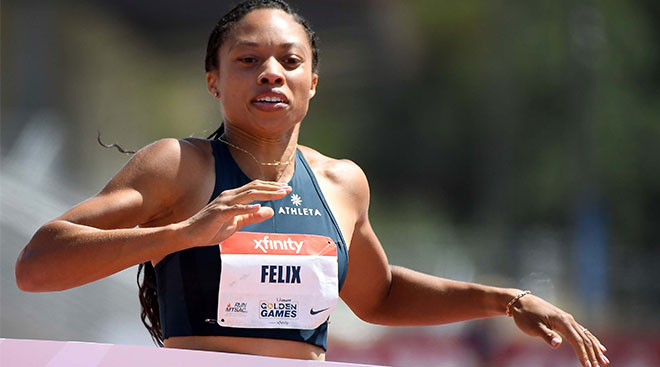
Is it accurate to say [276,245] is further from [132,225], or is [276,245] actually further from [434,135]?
[434,135]

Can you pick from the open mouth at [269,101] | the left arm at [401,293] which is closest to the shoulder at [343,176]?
the left arm at [401,293]

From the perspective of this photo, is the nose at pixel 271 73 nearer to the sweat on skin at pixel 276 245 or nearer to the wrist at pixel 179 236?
the sweat on skin at pixel 276 245

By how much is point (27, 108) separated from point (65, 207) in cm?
464

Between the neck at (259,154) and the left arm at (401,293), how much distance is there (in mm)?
221

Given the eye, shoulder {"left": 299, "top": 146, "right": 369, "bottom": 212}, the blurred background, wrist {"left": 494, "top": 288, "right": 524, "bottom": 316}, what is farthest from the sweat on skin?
the blurred background

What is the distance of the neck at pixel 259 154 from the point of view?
8.71 ft

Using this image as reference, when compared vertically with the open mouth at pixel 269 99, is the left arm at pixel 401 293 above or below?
below

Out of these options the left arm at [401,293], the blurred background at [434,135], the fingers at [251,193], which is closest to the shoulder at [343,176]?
the left arm at [401,293]

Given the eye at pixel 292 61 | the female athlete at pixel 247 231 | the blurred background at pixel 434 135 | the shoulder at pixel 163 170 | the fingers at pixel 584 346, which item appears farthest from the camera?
the blurred background at pixel 434 135

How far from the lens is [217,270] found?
7.84 ft

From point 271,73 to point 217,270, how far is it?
56cm

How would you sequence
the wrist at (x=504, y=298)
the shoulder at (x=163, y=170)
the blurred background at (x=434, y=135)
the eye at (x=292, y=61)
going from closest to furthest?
1. the shoulder at (x=163, y=170)
2. the eye at (x=292, y=61)
3. the wrist at (x=504, y=298)
4. the blurred background at (x=434, y=135)

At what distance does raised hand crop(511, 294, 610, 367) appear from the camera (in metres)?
2.51

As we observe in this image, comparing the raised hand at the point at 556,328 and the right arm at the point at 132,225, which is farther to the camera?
the raised hand at the point at 556,328
